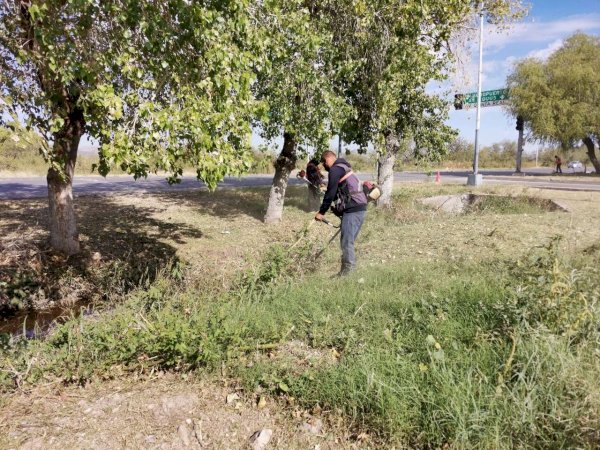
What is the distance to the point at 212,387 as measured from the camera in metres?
3.22

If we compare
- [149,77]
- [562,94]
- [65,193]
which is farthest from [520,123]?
[149,77]

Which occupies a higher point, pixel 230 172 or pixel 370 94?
pixel 370 94

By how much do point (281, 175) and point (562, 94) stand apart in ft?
82.1

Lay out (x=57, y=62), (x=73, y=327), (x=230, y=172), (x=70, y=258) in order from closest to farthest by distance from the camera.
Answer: (x=73, y=327), (x=57, y=62), (x=230, y=172), (x=70, y=258)

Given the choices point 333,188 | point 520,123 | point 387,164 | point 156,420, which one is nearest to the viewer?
point 156,420

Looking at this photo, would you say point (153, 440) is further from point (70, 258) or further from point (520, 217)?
point (520, 217)

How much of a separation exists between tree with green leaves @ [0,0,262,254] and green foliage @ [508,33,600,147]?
1128 inches

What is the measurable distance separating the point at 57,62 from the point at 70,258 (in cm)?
438

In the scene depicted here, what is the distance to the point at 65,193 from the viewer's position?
7340 mm

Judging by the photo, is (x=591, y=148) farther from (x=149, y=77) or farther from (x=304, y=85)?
(x=149, y=77)

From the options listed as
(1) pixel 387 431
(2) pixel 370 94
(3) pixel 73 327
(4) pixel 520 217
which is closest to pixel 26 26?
(3) pixel 73 327

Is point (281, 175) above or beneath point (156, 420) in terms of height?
above

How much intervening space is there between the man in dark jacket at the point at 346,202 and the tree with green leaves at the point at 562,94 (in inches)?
1058

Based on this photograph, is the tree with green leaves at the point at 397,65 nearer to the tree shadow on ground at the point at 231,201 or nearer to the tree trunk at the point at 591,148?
the tree shadow on ground at the point at 231,201
